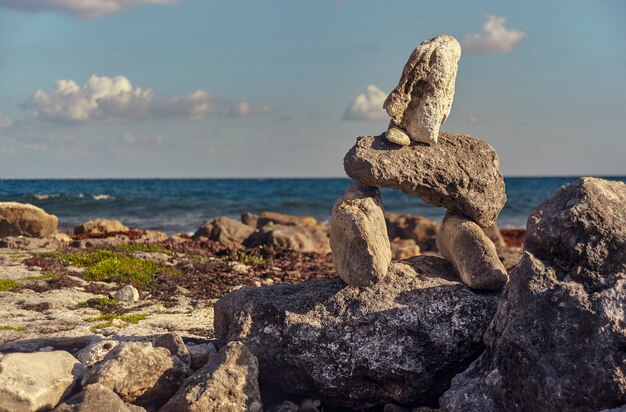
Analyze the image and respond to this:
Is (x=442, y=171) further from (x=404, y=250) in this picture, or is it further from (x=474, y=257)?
(x=404, y=250)

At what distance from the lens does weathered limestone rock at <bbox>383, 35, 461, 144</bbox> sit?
12.8 meters

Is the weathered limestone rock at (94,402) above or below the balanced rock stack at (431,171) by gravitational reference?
below

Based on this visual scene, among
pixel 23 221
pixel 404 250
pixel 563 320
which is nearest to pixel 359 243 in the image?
pixel 563 320

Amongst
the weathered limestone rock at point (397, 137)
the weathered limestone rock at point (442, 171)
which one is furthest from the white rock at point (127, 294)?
the weathered limestone rock at point (397, 137)

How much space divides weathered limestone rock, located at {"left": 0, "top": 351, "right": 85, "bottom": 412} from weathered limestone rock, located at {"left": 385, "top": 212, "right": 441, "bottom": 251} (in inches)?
1108

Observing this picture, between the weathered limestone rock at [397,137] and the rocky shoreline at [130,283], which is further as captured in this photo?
the rocky shoreline at [130,283]

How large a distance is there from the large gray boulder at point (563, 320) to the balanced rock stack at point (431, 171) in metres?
1.99

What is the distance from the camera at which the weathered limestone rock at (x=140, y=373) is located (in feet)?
35.0

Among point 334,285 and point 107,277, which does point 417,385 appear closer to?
point 334,285

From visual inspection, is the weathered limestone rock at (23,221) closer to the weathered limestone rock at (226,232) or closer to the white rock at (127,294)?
the weathered limestone rock at (226,232)

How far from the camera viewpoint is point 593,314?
32.5ft

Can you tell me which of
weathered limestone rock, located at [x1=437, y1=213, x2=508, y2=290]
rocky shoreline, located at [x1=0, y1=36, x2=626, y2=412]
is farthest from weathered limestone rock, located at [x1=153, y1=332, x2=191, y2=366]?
weathered limestone rock, located at [x1=437, y1=213, x2=508, y2=290]

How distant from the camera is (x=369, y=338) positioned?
38.9ft

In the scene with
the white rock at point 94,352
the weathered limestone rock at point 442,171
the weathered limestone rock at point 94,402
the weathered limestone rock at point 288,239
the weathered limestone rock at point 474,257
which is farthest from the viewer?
the weathered limestone rock at point 288,239
